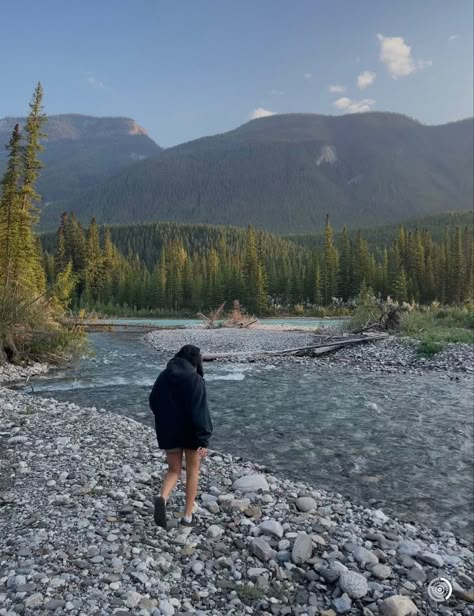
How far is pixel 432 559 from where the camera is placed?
5449 mm

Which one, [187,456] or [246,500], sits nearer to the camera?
[187,456]

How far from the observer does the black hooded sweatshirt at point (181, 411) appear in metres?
5.75

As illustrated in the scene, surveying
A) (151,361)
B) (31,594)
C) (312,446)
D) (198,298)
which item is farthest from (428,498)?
(198,298)

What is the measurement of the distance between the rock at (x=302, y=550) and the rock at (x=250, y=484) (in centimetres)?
162

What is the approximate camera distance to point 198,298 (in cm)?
7456

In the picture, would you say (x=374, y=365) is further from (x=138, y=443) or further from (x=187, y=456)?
(x=187, y=456)

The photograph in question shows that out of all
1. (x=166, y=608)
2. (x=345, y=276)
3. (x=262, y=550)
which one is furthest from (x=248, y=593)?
(x=345, y=276)

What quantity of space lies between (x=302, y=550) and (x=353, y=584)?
70 cm

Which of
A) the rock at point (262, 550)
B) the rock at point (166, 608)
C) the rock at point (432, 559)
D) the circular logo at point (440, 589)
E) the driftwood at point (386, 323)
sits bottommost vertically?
the circular logo at point (440, 589)

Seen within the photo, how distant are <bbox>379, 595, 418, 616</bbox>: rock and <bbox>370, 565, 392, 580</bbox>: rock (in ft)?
1.42

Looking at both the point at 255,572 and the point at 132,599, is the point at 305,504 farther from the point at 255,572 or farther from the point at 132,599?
the point at 132,599

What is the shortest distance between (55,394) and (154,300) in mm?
62560

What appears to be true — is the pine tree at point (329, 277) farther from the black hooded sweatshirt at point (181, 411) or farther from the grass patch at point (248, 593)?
the grass patch at point (248, 593)

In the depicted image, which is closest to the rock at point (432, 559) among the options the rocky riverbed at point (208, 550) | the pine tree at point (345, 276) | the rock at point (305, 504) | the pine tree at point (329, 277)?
the rocky riverbed at point (208, 550)
